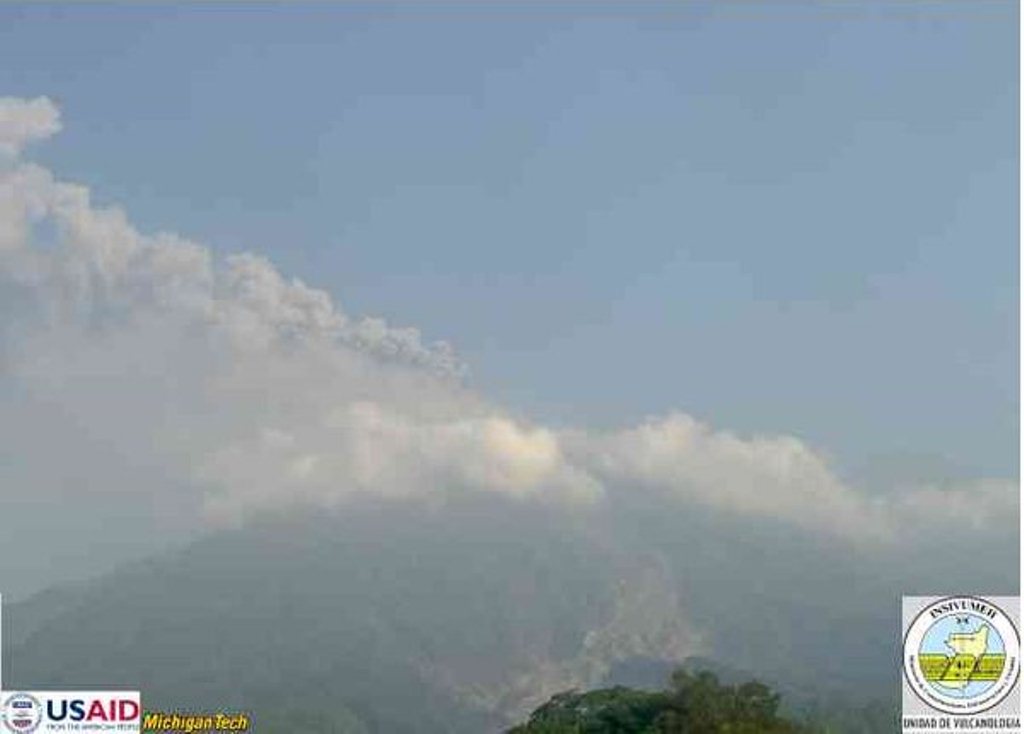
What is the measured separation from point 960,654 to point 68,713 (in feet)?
41.5

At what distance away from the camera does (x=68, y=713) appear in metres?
20.4

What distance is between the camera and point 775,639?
89312mm

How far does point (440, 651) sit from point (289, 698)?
18.5 meters

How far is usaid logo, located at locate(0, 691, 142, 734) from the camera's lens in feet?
66.6

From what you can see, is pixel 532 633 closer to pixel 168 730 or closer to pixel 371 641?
pixel 371 641

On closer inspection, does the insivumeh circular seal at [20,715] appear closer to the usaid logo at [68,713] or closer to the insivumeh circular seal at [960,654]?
the usaid logo at [68,713]

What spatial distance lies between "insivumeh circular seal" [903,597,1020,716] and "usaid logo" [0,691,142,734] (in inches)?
437

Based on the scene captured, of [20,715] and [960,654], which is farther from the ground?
[960,654]

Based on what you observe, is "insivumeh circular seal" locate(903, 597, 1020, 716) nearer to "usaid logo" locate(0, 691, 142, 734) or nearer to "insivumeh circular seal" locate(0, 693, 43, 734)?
"usaid logo" locate(0, 691, 142, 734)

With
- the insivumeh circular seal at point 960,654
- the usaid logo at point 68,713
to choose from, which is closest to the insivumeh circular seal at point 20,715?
the usaid logo at point 68,713

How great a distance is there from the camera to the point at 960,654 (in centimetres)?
1889

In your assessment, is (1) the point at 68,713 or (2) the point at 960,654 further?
(1) the point at 68,713

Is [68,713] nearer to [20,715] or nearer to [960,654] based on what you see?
[20,715]

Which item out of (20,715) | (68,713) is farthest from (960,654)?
(20,715)
